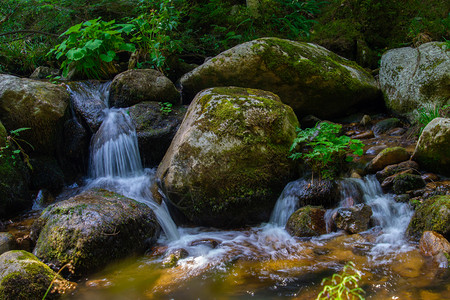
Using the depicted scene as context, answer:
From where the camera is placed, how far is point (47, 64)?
29.0 ft

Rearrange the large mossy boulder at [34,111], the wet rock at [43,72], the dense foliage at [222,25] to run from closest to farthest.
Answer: the large mossy boulder at [34,111] < the dense foliage at [222,25] < the wet rock at [43,72]

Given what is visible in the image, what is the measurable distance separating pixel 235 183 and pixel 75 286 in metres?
2.20

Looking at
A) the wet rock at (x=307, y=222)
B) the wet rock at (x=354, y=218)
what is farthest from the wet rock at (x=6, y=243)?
the wet rock at (x=354, y=218)

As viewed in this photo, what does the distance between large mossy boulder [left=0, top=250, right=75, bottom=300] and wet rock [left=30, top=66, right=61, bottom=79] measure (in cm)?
654

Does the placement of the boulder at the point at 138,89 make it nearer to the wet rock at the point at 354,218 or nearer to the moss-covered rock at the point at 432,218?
the wet rock at the point at 354,218

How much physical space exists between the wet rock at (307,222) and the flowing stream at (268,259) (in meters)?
0.10

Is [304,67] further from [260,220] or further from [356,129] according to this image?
[260,220]

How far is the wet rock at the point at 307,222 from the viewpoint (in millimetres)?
3703

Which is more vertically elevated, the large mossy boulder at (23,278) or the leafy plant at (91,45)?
the leafy plant at (91,45)

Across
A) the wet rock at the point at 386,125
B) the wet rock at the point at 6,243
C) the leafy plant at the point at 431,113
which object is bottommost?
the wet rock at the point at 386,125

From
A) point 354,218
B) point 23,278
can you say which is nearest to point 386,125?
point 354,218

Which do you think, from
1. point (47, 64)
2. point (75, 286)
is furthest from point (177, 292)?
point (47, 64)

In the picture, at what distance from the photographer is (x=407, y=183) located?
13.3ft

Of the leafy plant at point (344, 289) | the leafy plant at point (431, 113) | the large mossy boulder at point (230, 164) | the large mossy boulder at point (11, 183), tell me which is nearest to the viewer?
the leafy plant at point (344, 289)
